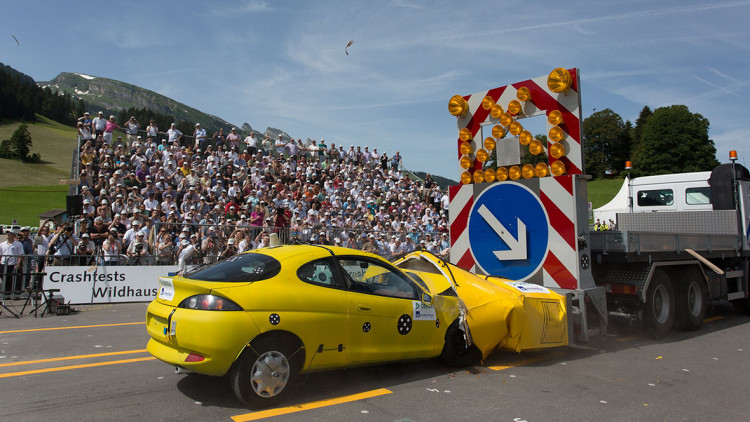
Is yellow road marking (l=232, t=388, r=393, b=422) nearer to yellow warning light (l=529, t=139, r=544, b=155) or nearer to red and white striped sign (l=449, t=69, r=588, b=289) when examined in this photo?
red and white striped sign (l=449, t=69, r=588, b=289)

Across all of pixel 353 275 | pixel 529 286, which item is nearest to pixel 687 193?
pixel 529 286

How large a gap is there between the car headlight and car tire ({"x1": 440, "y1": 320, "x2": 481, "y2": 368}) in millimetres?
2638

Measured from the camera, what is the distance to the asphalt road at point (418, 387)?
448 centimetres

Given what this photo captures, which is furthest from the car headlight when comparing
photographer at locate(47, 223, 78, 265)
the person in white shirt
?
the person in white shirt

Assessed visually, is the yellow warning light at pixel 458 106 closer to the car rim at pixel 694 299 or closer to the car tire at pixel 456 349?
the car tire at pixel 456 349

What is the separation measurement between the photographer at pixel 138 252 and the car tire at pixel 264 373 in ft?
31.0

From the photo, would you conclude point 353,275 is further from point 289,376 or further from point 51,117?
point 51,117

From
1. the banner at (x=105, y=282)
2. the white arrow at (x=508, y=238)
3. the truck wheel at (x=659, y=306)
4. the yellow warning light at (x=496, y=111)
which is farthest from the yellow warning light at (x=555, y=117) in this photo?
the banner at (x=105, y=282)

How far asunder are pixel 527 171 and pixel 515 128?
0.64 meters

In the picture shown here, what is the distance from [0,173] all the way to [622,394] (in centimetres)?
7680

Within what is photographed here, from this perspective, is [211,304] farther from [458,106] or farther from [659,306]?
[659,306]

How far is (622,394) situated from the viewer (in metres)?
5.20

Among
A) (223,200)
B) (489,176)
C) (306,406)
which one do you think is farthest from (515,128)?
(223,200)

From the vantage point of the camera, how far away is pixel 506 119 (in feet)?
24.5
